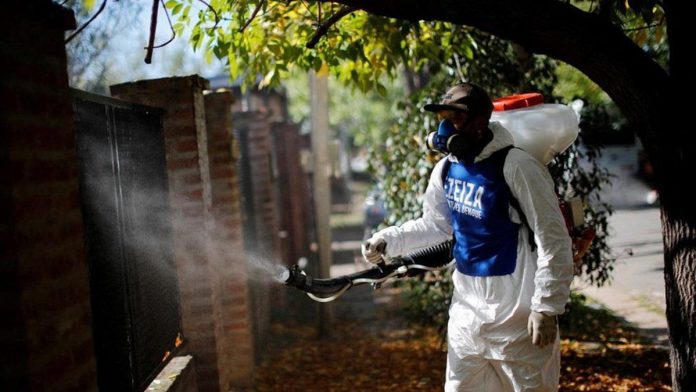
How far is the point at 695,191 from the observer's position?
10.7 feet

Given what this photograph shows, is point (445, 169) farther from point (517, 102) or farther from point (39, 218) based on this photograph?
point (39, 218)

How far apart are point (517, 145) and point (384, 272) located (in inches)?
45.1

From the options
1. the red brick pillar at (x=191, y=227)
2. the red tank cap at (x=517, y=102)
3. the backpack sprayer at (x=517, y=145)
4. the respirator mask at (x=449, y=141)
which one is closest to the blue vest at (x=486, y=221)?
the respirator mask at (x=449, y=141)

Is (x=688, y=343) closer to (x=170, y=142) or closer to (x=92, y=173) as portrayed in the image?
(x=92, y=173)

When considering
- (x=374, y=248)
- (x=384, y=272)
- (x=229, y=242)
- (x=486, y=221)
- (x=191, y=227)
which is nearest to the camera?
(x=486, y=221)

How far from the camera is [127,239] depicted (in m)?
3.78

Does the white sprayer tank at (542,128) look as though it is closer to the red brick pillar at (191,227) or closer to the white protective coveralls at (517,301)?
the white protective coveralls at (517,301)

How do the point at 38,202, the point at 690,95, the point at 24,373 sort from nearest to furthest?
the point at 24,373 < the point at 38,202 < the point at 690,95

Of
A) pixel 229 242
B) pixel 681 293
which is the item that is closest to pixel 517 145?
pixel 681 293

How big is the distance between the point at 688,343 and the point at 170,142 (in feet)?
11.9

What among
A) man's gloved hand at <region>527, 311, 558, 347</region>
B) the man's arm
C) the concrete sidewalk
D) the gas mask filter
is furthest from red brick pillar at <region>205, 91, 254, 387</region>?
man's gloved hand at <region>527, 311, 558, 347</region>

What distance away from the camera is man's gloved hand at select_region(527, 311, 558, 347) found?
124 inches

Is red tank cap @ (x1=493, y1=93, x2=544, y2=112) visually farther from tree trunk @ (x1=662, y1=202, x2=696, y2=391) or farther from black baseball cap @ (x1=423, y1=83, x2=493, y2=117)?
tree trunk @ (x1=662, y1=202, x2=696, y2=391)

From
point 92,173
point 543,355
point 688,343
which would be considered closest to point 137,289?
point 92,173
